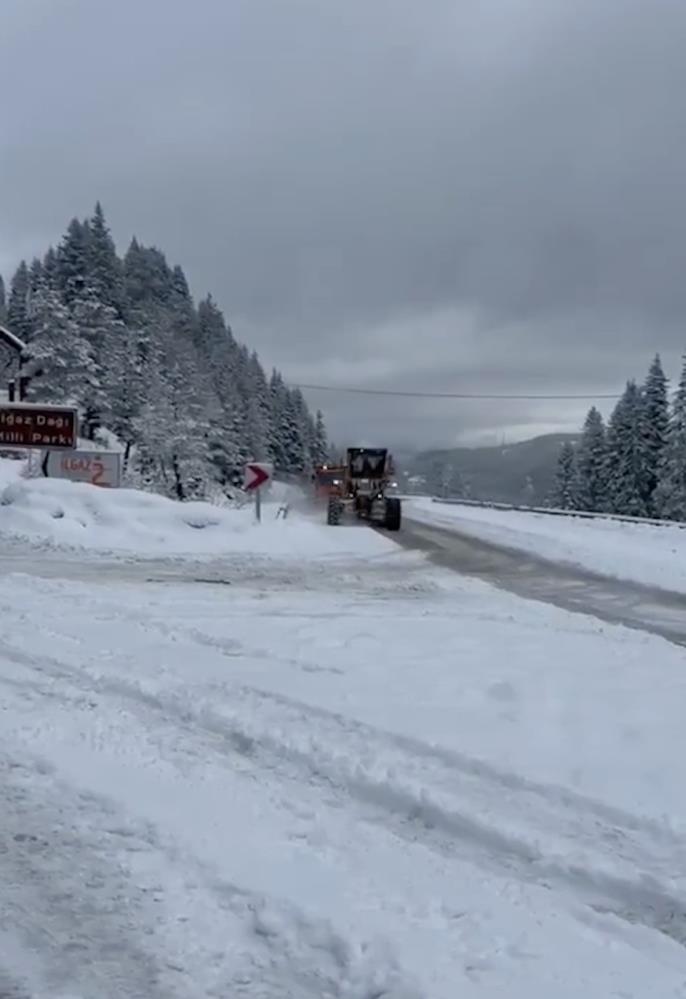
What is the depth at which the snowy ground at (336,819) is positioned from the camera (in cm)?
359

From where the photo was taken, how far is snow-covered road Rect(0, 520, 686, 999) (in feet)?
11.8

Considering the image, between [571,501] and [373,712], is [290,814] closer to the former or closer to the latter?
[373,712]

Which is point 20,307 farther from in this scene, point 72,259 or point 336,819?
point 336,819

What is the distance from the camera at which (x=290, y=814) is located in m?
5.06

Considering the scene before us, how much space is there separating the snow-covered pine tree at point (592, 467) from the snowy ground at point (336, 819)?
58.0m

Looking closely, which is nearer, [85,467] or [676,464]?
[85,467]

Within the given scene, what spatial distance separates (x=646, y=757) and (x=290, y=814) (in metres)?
2.75

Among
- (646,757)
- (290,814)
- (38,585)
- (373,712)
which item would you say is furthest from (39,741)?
(38,585)

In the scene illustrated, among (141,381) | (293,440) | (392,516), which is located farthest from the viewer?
(293,440)

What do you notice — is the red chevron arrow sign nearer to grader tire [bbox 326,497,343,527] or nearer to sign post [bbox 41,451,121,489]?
sign post [bbox 41,451,121,489]

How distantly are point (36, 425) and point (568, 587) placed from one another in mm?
15984

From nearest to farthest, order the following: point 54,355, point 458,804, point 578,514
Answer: point 458,804
point 578,514
point 54,355

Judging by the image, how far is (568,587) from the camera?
17375 millimetres

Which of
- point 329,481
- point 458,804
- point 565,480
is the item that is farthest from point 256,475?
point 565,480
